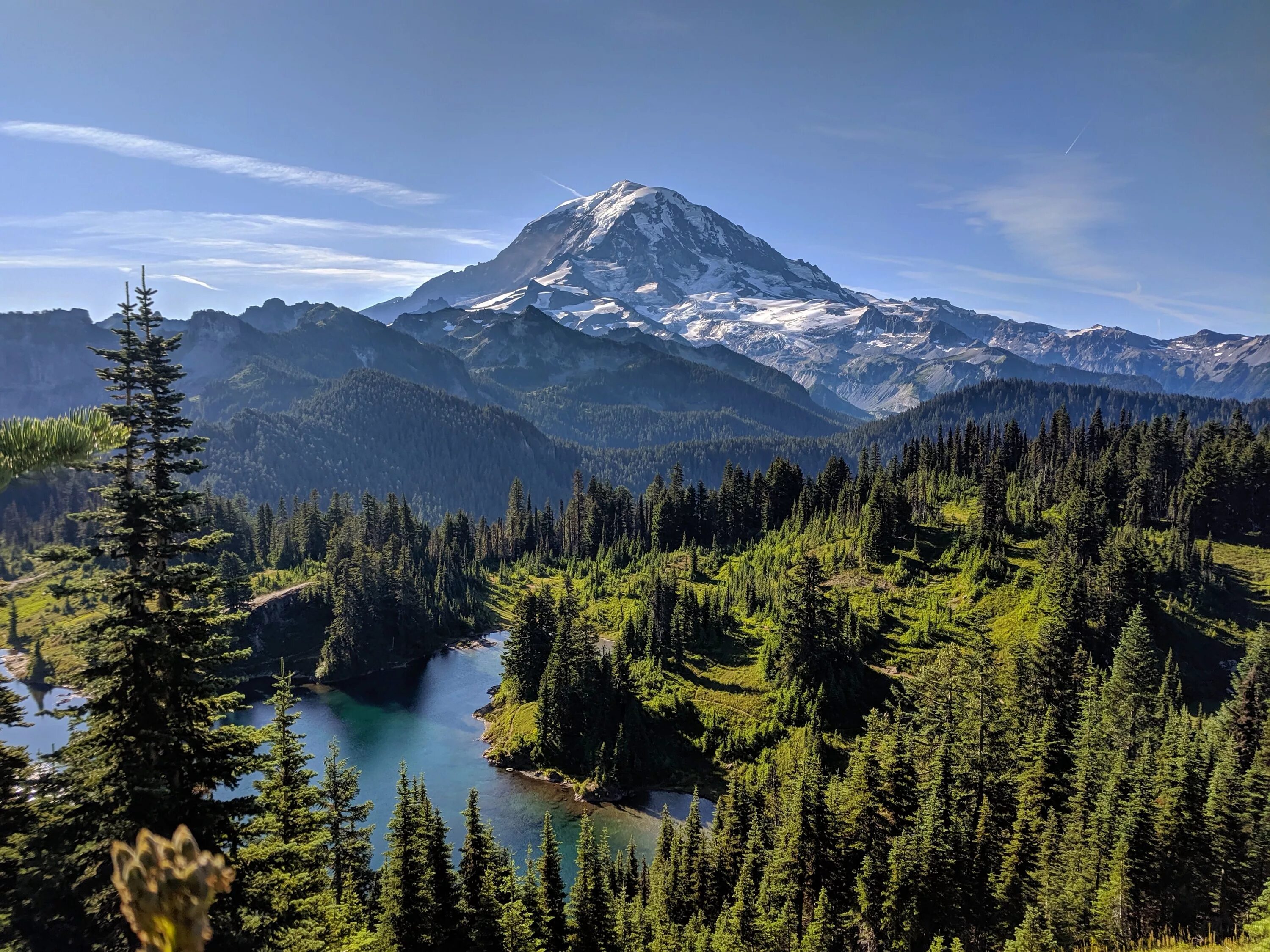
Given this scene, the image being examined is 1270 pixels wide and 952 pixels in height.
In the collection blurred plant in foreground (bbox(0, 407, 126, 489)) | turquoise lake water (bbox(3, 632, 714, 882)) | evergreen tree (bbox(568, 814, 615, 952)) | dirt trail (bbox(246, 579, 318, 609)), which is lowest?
turquoise lake water (bbox(3, 632, 714, 882))

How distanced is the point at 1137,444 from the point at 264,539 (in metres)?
215

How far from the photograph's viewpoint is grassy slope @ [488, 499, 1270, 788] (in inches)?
3605

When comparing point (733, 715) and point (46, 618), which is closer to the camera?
point (733, 715)

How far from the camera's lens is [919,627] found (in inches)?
4065

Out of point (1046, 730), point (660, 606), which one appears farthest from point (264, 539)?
point (1046, 730)

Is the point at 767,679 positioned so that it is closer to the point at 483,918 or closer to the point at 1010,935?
the point at 1010,935

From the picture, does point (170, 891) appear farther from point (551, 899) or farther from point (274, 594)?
point (274, 594)

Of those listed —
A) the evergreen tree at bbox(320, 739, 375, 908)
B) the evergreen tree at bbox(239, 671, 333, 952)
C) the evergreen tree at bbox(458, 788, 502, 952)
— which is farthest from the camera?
the evergreen tree at bbox(320, 739, 375, 908)

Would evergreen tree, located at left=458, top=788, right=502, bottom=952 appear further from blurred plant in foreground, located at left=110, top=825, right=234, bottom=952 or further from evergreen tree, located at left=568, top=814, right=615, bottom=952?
blurred plant in foreground, located at left=110, top=825, right=234, bottom=952

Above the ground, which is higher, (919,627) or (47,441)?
(47,441)

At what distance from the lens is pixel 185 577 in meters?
20.7

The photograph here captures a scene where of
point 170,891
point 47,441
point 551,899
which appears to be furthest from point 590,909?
point 170,891

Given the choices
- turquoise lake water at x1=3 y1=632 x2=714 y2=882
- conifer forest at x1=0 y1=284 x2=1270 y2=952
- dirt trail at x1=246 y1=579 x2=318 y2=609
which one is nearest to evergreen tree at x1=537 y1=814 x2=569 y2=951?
conifer forest at x1=0 y1=284 x2=1270 y2=952

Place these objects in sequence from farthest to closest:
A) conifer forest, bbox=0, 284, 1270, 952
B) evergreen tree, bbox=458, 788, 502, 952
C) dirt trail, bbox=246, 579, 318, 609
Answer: dirt trail, bbox=246, 579, 318, 609
evergreen tree, bbox=458, 788, 502, 952
conifer forest, bbox=0, 284, 1270, 952
